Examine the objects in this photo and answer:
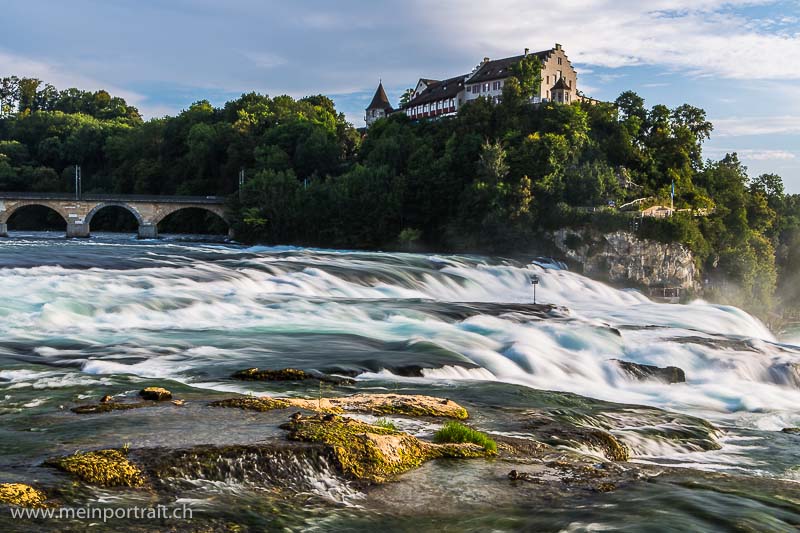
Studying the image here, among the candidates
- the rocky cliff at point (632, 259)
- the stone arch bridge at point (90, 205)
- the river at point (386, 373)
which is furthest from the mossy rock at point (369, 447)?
the stone arch bridge at point (90, 205)

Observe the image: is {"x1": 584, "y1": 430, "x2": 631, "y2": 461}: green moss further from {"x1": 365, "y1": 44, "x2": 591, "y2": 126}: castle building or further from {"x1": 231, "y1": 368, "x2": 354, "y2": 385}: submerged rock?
{"x1": 365, "y1": 44, "x2": 591, "y2": 126}: castle building

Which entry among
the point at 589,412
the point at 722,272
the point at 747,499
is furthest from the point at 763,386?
the point at 722,272

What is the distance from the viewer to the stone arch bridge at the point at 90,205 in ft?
264

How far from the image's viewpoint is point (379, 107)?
412 feet

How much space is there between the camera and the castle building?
93.0 m

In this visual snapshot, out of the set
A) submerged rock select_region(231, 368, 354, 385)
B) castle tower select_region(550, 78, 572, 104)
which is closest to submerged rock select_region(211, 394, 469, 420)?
submerged rock select_region(231, 368, 354, 385)

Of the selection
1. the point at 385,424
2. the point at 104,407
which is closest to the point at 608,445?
the point at 385,424

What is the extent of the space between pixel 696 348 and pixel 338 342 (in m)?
11.9

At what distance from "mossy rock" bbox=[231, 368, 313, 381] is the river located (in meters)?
0.42

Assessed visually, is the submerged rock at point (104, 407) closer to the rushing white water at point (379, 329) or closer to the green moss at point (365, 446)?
the green moss at point (365, 446)

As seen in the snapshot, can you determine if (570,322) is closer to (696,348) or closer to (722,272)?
(696,348)

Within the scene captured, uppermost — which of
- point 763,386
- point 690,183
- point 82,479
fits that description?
point 690,183

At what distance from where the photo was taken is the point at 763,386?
72.7ft

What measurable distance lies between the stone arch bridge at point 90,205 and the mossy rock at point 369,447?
7721 cm
